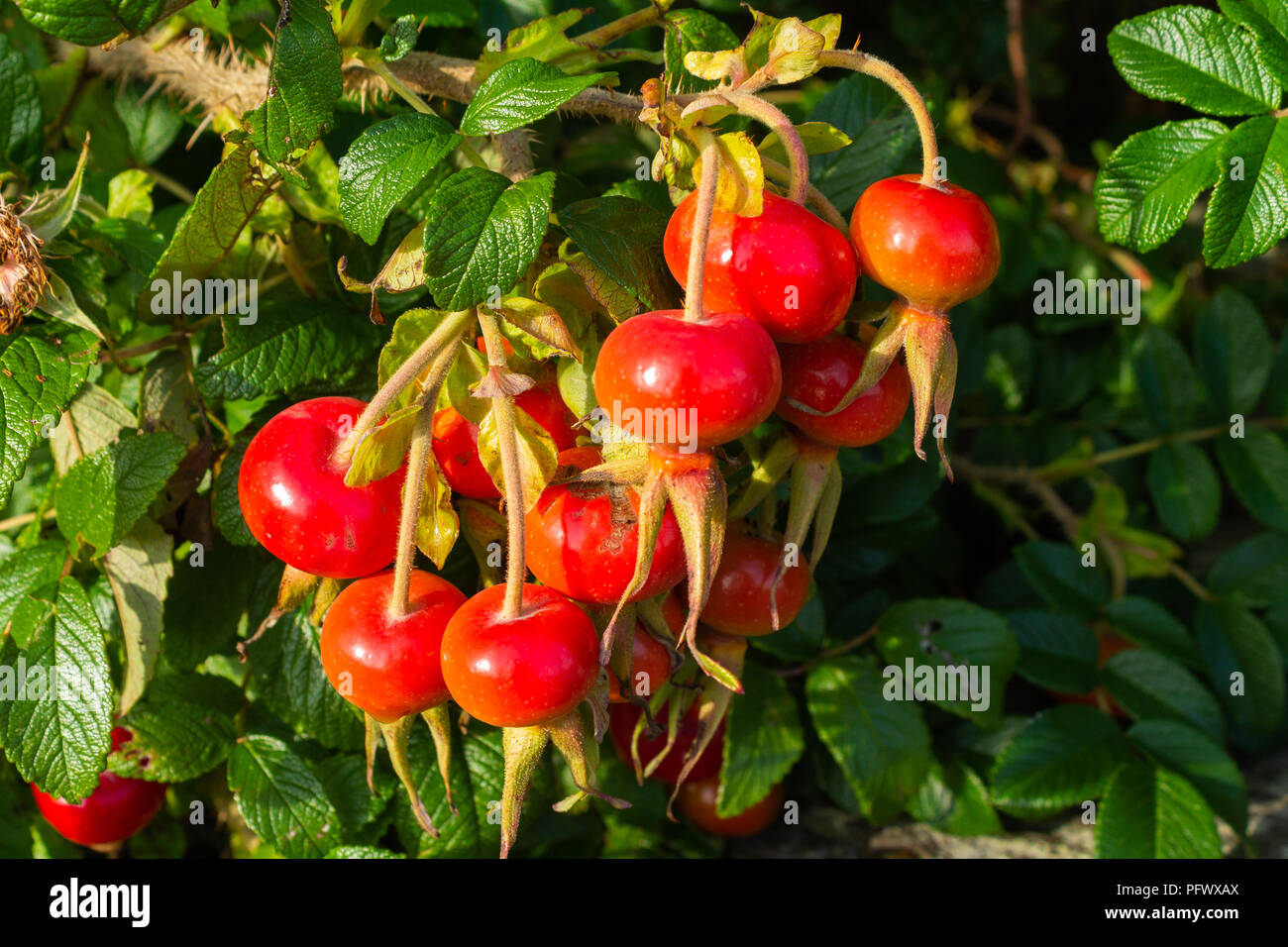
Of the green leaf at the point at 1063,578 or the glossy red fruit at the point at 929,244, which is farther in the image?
the green leaf at the point at 1063,578

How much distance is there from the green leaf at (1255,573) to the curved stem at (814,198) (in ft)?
4.03

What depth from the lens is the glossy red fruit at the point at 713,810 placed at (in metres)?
1.60

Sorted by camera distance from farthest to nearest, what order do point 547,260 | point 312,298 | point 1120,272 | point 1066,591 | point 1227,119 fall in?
point 1120,272 < point 1066,591 < point 1227,119 < point 312,298 < point 547,260

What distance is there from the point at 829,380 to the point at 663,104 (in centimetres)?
26

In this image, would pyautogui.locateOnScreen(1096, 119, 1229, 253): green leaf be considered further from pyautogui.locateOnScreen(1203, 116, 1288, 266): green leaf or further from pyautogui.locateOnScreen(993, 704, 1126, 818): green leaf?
pyautogui.locateOnScreen(993, 704, 1126, 818): green leaf

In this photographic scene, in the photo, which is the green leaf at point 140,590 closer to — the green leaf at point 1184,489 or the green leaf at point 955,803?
the green leaf at point 955,803

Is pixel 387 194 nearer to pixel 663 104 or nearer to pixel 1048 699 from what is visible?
pixel 663 104

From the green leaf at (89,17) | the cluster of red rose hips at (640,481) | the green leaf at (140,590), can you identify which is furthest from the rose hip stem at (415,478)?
the green leaf at (140,590)

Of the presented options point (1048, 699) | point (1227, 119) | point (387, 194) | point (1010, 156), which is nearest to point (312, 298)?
point (387, 194)

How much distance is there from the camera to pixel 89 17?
0.80 metres

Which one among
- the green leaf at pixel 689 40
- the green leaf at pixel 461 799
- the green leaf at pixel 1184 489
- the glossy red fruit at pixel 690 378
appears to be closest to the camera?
the glossy red fruit at pixel 690 378

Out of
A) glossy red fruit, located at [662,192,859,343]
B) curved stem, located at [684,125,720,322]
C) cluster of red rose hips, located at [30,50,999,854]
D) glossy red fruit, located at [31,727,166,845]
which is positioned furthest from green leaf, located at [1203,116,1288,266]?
glossy red fruit, located at [31,727,166,845]

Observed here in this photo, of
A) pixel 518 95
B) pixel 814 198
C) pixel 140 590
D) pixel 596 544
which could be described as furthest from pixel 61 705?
pixel 814 198
